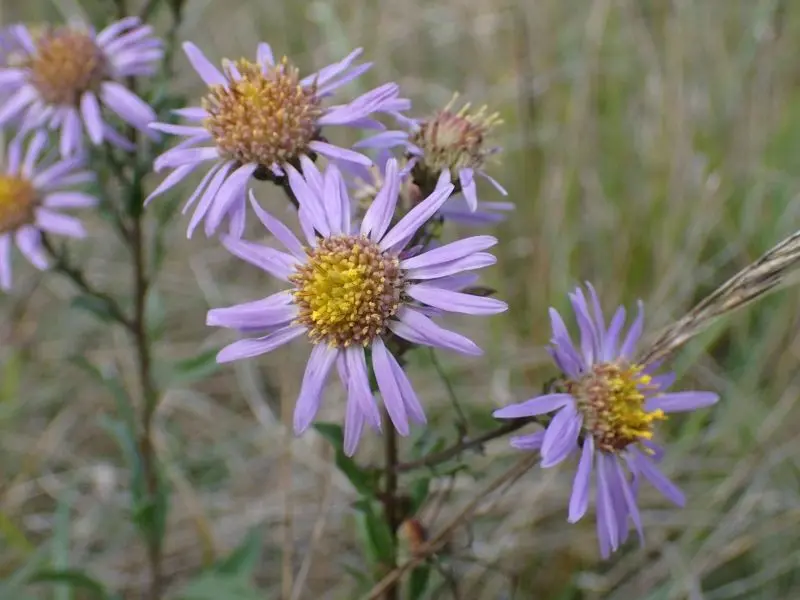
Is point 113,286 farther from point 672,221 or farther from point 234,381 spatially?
point 672,221

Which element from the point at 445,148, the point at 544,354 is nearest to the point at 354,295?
the point at 445,148

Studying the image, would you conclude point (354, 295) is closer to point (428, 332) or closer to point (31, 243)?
point (428, 332)

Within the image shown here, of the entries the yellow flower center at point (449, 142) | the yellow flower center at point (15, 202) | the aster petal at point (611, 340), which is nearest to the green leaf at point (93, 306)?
the yellow flower center at point (15, 202)

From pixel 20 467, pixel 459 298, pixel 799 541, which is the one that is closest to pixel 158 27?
pixel 20 467

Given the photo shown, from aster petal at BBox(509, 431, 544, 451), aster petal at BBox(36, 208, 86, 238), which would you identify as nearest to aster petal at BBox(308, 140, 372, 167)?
aster petal at BBox(509, 431, 544, 451)

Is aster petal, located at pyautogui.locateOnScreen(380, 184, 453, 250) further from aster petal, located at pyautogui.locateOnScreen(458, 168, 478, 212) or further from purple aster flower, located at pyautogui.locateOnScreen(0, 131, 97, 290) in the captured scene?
purple aster flower, located at pyautogui.locateOnScreen(0, 131, 97, 290)
